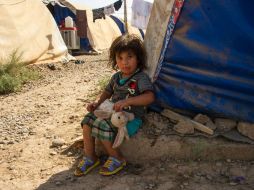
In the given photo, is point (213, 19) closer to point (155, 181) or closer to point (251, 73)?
point (251, 73)

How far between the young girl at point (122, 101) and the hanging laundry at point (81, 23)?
10851 millimetres

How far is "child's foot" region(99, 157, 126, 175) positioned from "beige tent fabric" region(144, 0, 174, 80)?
794mm

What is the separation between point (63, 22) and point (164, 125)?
1100cm

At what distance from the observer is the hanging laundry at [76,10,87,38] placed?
13758 mm

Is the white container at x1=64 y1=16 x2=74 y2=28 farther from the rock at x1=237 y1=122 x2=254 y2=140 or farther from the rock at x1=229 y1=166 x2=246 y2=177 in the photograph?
the rock at x1=229 y1=166 x2=246 y2=177

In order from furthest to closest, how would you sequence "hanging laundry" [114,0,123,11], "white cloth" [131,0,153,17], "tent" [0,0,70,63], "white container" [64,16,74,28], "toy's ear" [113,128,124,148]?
"hanging laundry" [114,0,123,11] → "white container" [64,16,74,28] → "tent" [0,0,70,63] → "white cloth" [131,0,153,17] → "toy's ear" [113,128,124,148]

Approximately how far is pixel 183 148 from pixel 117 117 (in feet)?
2.02

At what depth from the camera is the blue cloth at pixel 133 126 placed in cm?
306

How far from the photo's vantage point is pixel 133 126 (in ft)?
10.1

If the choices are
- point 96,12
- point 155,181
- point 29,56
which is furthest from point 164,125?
point 96,12

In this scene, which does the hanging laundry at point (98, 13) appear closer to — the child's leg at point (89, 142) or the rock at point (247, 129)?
the child's leg at point (89, 142)

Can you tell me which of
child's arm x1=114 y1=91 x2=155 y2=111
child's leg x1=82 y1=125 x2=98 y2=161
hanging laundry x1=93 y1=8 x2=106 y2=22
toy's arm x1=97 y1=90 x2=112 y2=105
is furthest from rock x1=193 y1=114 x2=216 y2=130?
hanging laundry x1=93 y1=8 x2=106 y2=22

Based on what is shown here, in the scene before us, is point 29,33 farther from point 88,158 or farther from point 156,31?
point 88,158

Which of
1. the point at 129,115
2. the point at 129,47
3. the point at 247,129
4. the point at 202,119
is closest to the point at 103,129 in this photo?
the point at 129,115
